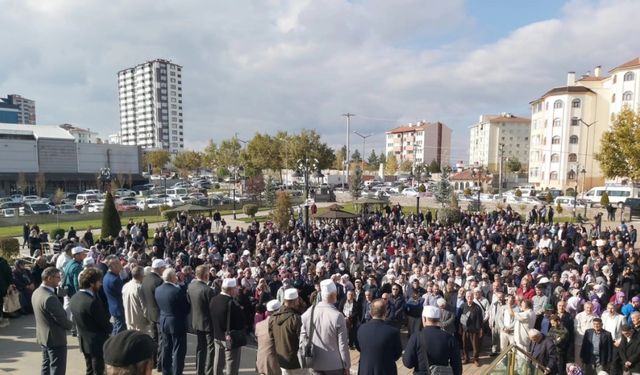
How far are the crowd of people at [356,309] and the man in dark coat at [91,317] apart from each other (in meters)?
0.01

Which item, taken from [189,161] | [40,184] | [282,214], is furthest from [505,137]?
[40,184]

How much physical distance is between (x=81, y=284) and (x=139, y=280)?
1.18 metres

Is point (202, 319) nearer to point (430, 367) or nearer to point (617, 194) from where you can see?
point (430, 367)

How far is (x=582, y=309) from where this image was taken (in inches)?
293

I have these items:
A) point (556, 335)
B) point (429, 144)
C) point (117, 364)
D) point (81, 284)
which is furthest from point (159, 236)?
point (429, 144)

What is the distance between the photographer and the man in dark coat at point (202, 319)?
561 cm

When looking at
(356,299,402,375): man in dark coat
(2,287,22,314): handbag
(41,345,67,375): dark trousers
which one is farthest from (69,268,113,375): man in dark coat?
(2,287,22,314): handbag

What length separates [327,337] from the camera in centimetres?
458

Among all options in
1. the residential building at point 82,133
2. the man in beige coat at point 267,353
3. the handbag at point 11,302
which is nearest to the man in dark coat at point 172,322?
the man in beige coat at point 267,353

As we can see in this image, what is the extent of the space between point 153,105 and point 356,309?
123 m

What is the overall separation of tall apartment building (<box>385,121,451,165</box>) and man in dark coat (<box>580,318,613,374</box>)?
104258mm

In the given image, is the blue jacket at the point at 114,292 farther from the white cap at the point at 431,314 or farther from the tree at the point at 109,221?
the tree at the point at 109,221

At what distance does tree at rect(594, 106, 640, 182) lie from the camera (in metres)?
28.1

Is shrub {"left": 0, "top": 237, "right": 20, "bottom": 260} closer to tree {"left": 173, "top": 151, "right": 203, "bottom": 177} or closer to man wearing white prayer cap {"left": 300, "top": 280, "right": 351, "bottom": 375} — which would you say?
man wearing white prayer cap {"left": 300, "top": 280, "right": 351, "bottom": 375}
